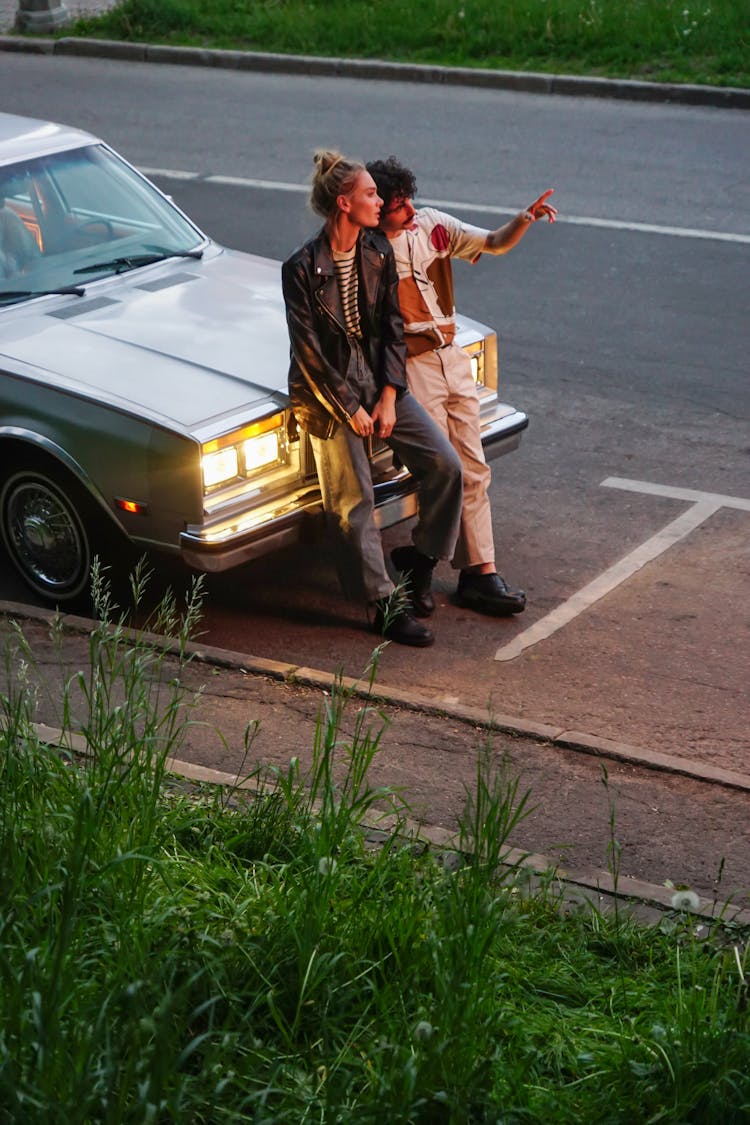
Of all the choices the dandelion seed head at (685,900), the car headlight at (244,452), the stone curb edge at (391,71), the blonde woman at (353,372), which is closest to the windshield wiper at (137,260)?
the blonde woman at (353,372)

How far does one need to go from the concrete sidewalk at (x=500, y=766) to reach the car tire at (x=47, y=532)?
1.45 ft

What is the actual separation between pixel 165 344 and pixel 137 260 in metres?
1.02

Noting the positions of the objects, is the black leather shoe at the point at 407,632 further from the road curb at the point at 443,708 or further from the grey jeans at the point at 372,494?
the road curb at the point at 443,708

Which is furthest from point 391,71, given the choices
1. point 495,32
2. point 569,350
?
point 569,350

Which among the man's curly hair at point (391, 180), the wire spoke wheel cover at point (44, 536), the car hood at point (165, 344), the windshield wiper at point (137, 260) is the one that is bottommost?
the wire spoke wheel cover at point (44, 536)

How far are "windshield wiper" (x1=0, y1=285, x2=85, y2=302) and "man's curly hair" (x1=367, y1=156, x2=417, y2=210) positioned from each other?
59.6 inches

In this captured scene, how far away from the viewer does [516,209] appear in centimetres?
1258

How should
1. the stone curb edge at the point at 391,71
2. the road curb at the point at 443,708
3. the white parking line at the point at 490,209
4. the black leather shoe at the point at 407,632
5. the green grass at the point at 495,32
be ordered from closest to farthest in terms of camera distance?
1. the road curb at the point at 443,708
2. the black leather shoe at the point at 407,632
3. the white parking line at the point at 490,209
4. the stone curb edge at the point at 391,71
5. the green grass at the point at 495,32

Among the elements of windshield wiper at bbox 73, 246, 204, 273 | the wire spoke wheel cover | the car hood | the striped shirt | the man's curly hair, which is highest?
the man's curly hair

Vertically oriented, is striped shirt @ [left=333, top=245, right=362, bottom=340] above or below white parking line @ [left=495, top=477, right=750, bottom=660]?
above

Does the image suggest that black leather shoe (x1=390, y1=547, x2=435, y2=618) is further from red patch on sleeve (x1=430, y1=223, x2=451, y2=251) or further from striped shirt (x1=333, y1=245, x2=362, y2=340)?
red patch on sleeve (x1=430, y1=223, x2=451, y2=251)

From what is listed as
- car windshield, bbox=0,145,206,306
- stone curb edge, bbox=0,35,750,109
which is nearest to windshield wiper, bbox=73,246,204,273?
car windshield, bbox=0,145,206,306

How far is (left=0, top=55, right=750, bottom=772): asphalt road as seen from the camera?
20.7ft

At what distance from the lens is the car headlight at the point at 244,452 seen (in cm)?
603
